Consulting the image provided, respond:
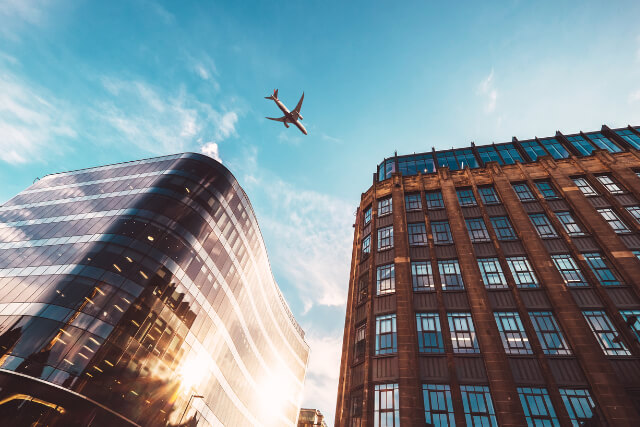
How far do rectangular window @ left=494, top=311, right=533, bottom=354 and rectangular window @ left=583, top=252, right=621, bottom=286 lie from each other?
6861 millimetres

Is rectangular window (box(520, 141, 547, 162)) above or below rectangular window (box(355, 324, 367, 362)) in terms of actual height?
above

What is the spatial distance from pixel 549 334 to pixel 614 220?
1285cm

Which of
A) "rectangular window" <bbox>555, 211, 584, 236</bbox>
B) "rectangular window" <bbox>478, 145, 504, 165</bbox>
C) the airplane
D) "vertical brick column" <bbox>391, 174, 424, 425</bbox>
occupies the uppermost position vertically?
the airplane

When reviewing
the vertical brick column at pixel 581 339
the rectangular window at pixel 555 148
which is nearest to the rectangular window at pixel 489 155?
the rectangular window at pixel 555 148

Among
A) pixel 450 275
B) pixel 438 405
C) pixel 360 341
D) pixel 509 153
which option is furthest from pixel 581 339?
pixel 509 153

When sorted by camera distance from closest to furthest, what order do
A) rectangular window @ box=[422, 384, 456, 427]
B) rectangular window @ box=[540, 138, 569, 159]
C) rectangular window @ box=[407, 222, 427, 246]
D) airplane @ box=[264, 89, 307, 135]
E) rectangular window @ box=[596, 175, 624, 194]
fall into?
rectangular window @ box=[422, 384, 456, 427] → rectangular window @ box=[407, 222, 427, 246] → rectangular window @ box=[596, 175, 624, 194] → rectangular window @ box=[540, 138, 569, 159] → airplane @ box=[264, 89, 307, 135]

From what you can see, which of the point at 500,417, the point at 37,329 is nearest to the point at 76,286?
the point at 37,329

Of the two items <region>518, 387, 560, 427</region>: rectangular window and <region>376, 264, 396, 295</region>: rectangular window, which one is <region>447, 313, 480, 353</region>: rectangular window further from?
<region>376, 264, 396, 295</region>: rectangular window

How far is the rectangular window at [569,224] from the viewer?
2303 cm

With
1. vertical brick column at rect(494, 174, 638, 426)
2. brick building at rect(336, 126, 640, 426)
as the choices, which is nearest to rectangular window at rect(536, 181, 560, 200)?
brick building at rect(336, 126, 640, 426)

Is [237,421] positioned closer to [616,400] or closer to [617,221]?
[616,400]

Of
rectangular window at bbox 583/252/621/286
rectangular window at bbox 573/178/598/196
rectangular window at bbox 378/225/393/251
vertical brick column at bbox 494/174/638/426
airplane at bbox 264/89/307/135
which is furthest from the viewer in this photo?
airplane at bbox 264/89/307/135

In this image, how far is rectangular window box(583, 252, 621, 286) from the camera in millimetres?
19656

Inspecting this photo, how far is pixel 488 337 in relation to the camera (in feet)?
58.3
